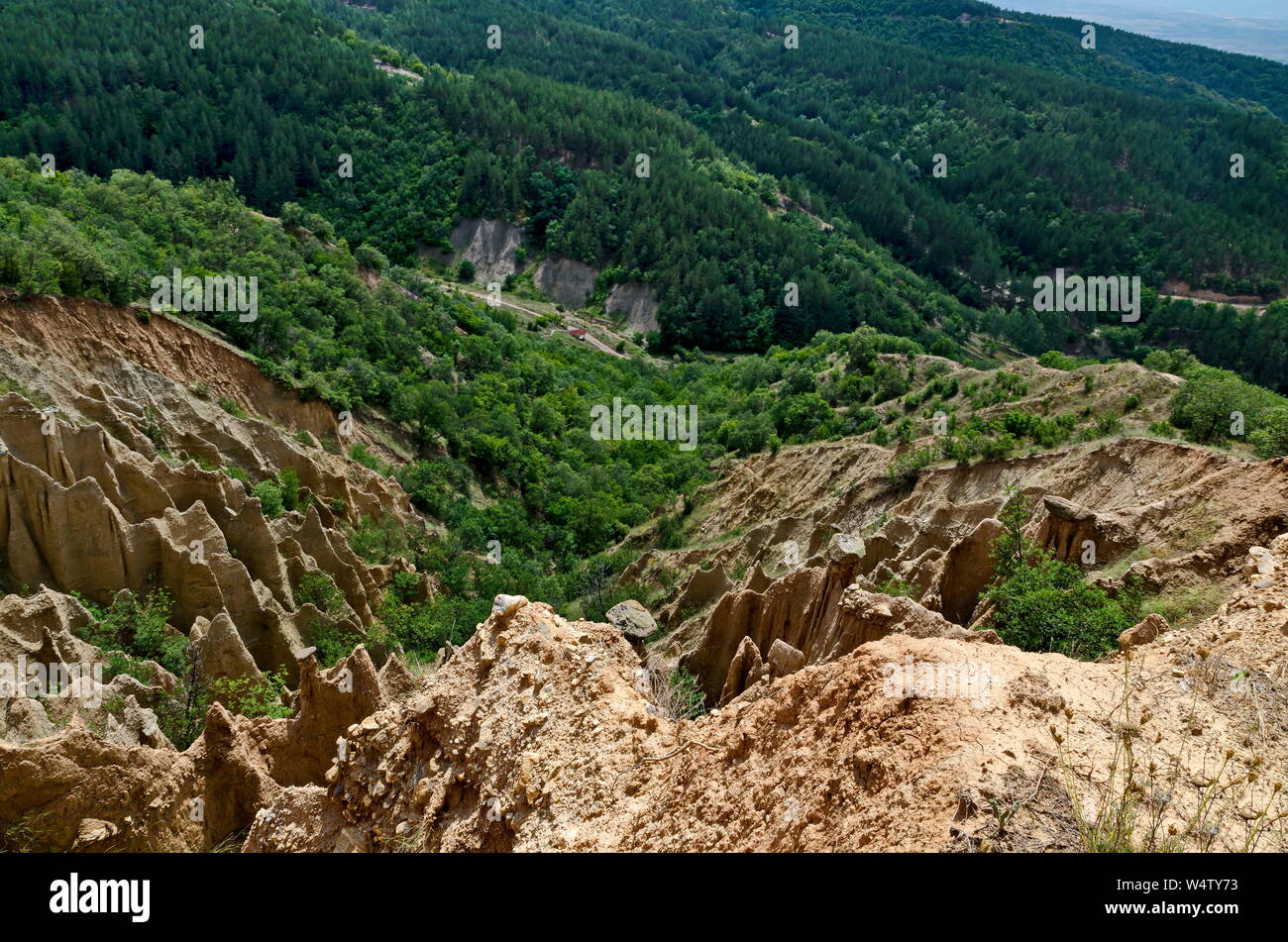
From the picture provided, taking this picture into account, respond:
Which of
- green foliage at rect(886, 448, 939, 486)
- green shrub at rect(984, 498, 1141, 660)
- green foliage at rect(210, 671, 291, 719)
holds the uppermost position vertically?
green shrub at rect(984, 498, 1141, 660)

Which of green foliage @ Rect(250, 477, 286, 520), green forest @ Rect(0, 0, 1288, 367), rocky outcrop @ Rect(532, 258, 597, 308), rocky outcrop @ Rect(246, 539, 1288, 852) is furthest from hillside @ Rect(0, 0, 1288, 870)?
green forest @ Rect(0, 0, 1288, 367)

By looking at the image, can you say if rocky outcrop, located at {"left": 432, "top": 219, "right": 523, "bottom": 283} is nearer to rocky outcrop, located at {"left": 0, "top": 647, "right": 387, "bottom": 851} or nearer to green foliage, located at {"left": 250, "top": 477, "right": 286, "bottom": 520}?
green foliage, located at {"left": 250, "top": 477, "right": 286, "bottom": 520}

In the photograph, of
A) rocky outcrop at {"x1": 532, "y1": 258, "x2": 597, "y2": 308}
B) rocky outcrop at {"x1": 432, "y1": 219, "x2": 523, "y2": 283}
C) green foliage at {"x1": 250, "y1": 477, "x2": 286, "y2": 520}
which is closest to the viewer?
green foliage at {"x1": 250, "y1": 477, "x2": 286, "y2": 520}

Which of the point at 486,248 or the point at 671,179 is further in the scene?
the point at 486,248

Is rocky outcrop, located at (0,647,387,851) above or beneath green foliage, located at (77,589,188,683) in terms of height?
above

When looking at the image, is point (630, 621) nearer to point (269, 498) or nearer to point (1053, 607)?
point (1053, 607)

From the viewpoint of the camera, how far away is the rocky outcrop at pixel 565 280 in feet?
401

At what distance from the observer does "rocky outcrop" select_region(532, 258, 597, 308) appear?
4813 inches

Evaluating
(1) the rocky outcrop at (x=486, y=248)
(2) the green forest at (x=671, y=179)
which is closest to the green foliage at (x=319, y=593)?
(2) the green forest at (x=671, y=179)

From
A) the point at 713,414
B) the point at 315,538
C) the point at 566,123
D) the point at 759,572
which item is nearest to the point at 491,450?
the point at 713,414

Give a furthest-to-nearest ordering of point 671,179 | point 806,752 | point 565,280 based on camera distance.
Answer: point 671,179 → point 565,280 → point 806,752

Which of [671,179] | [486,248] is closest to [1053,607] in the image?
[671,179]

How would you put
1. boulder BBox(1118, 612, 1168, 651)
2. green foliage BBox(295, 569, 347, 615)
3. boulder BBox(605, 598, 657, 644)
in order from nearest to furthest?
boulder BBox(1118, 612, 1168, 651) → boulder BBox(605, 598, 657, 644) → green foliage BBox(295, 569, 347, 615)

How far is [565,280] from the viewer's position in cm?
12406
